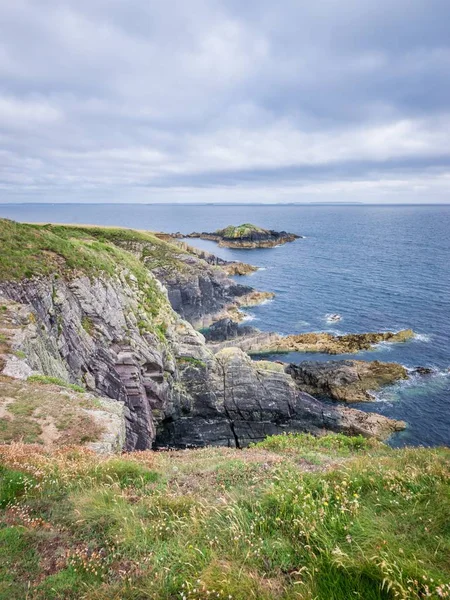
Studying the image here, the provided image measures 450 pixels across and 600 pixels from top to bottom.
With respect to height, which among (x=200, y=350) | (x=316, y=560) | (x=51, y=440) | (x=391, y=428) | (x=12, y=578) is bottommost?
(x=391, y=428)

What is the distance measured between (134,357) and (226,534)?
23.3 meters

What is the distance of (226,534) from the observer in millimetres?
6168

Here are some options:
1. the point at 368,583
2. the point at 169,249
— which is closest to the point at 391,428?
the point at 368,583

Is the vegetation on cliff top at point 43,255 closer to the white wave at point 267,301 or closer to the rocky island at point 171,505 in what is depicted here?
the rocky island at point 171,505

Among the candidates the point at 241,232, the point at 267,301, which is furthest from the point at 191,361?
the point at 241,232

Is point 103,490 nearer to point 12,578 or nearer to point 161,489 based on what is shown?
point 161,489

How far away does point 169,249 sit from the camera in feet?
259

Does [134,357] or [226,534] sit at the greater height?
[226,534]

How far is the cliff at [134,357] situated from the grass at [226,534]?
444 inches

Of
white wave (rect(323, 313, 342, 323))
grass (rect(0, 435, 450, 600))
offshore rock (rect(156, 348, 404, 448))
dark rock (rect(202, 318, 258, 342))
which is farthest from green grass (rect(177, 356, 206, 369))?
white wave (rect(323, 313, 342, 323))

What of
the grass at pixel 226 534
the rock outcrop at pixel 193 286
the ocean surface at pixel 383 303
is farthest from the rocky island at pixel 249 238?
the grass at pixel 226 534

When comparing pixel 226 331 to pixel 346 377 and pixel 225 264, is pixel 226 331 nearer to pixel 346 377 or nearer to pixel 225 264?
pixel 346 377

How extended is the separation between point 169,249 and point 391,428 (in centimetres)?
5734

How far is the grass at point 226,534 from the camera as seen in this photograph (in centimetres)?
496
